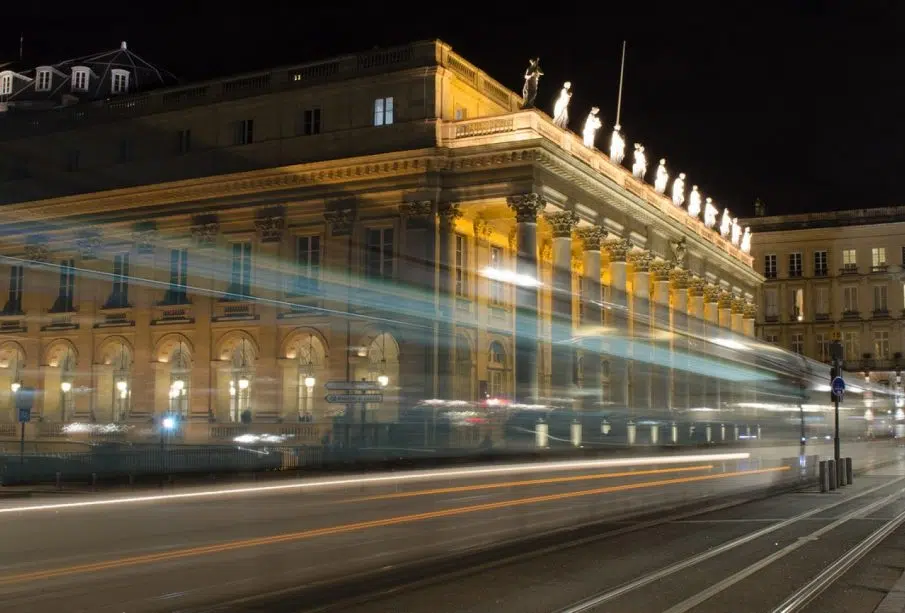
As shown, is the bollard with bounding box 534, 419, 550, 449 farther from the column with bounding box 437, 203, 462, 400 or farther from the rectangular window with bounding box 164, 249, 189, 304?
the rectangular window with bounding box 164, 249, 189, 304

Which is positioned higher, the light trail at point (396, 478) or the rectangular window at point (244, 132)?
the rectangular window at point (244, 132)

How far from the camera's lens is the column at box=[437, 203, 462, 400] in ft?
167

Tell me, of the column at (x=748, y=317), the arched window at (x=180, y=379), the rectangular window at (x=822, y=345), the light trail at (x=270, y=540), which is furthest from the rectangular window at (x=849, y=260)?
the light trail at (x=270, y=540)

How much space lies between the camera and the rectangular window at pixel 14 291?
6538cm

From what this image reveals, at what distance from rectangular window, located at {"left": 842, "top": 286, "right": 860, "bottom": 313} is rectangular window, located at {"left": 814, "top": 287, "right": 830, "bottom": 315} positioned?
1.48 metres

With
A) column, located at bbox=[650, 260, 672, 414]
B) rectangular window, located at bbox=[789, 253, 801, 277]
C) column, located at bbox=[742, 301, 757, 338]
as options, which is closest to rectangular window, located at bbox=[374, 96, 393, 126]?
column, located at bbox=[650, 260, 672, 414]

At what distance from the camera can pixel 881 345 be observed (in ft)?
345

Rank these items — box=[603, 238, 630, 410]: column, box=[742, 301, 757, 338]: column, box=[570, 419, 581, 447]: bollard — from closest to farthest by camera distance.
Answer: box=[570, 419, 581, 447]: bollard
box=[603, 238, 630, 410]: column
box=[742, 301, 757, 338]: column

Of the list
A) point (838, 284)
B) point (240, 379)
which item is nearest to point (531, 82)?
point (240, 379)

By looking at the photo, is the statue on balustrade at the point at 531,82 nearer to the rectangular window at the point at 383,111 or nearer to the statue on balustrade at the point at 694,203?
the rectangular window at the point at 383,111

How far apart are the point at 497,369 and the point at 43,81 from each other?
42.5 m

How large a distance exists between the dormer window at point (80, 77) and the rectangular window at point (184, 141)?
21.4 metres

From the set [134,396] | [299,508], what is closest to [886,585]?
[299,508]

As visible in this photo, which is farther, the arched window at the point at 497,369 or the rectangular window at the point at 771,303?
the rectangular window at the point at 771,303
